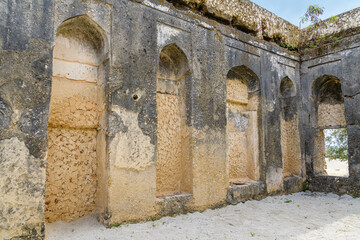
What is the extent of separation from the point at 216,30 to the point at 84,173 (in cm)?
347

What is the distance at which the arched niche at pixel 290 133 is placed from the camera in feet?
22.1

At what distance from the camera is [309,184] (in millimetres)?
6723

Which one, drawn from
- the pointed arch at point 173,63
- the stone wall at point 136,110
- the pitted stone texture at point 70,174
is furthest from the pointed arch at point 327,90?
the pitted stone texture at point 70,174

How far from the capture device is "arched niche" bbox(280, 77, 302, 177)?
6.72m

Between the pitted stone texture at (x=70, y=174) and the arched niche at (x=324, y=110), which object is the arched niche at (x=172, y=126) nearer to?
the pitted stone texture at (x=70, y=174)

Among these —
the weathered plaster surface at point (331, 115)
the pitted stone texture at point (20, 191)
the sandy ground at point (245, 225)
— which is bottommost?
the sandy ground at point (245, 225)

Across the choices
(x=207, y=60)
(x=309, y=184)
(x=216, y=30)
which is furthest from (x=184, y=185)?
(x=309, y=184)

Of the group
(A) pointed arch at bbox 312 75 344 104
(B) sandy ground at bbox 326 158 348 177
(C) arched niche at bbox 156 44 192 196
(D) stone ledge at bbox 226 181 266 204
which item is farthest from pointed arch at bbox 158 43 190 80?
(B) sandy ground at bbox 326 158 348 177

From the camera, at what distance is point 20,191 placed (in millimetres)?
2846

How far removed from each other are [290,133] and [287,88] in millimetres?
1189

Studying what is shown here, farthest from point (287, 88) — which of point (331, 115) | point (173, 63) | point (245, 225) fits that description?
point (245, 225)

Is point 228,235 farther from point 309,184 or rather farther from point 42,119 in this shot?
point 309,184

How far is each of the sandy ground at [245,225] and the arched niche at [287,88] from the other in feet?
9.47

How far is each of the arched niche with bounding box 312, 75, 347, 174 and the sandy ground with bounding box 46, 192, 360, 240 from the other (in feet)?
5.61
